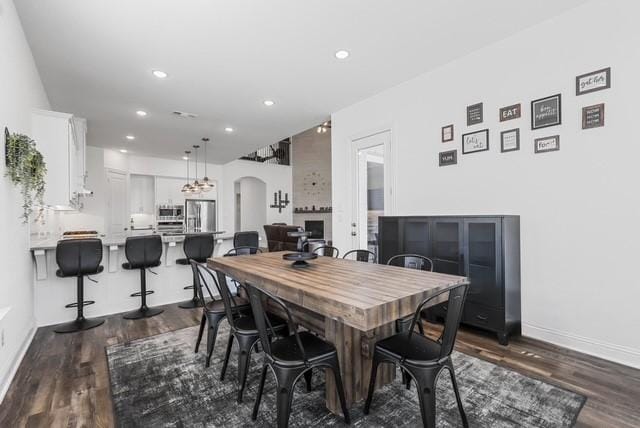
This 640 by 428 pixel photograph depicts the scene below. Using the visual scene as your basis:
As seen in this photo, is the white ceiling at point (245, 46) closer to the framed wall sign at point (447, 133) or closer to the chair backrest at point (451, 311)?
the framed wall sign at point (447, 133)

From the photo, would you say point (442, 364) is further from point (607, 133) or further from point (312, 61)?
point (312, 61)

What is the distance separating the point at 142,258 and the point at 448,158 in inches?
152

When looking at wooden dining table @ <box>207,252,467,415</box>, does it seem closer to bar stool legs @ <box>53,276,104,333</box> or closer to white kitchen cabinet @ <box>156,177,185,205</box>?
bar stool legs @ <box>53,276,104,333</box>

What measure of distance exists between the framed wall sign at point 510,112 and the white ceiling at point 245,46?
0.48m

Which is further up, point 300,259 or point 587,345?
point 300,259

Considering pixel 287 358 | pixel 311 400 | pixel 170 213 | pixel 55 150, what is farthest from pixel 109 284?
pixel 170 213

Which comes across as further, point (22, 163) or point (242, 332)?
point (22, 163)

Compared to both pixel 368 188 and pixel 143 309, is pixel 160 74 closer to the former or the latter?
pixel 143 309

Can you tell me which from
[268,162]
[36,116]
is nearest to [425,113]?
[36,116]

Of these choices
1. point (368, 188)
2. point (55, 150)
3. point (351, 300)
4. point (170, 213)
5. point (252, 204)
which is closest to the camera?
point (351, 300)

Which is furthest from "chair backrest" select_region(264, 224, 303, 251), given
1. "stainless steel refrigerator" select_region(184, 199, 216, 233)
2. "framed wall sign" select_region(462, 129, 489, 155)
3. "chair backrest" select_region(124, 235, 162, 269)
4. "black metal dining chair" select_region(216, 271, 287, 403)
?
"black metal dining chair" select_region(216, 271, 287, 403)

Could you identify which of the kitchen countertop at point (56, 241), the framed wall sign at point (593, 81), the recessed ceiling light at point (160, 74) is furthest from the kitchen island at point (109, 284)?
the framed wall sign at point (593, 81)

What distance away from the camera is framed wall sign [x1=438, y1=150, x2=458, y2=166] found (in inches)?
139

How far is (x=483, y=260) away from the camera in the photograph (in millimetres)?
2969
